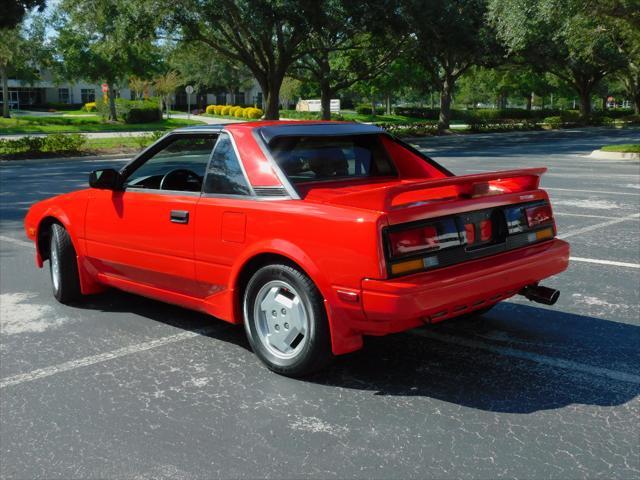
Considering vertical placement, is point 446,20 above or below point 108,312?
above

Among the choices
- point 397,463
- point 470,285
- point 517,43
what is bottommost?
point 397,463

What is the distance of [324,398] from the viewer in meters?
4.04

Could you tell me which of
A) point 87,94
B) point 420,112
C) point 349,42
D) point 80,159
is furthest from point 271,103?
point 87,94

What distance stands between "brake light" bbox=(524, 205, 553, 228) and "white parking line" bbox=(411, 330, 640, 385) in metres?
0.84

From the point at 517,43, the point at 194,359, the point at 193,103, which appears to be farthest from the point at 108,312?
the point at 193,103

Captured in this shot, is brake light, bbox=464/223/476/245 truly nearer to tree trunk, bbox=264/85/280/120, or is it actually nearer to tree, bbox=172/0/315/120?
tree, bbox=172/0/315/120

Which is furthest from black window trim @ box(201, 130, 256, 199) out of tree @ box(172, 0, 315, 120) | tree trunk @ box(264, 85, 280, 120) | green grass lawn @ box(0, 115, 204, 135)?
green grass lawn @ box(0, 115, 204, 135)

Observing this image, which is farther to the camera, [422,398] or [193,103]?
A: [193,103]

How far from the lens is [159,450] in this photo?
342cm

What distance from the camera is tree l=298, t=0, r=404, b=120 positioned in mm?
27141

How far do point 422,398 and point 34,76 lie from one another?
6710cm

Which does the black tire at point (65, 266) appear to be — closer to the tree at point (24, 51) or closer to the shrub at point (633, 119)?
the tree at point (24, 51)

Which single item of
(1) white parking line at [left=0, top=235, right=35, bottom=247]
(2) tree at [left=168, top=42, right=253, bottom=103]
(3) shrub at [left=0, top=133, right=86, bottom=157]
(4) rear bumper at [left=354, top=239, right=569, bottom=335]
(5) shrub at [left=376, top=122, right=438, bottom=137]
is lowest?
(1) white parking line at [left=0, top=235, right=35, bottom=247]

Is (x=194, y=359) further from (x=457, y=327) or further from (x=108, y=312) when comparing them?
(x=457, y=327)
